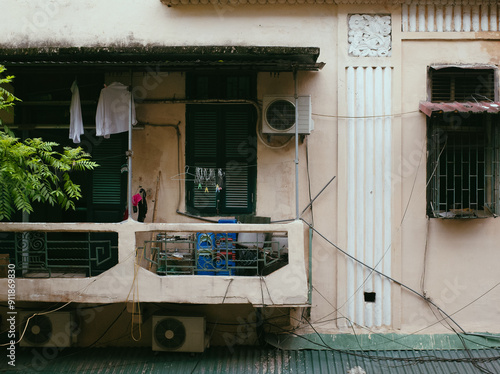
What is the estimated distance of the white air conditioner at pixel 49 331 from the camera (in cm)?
634

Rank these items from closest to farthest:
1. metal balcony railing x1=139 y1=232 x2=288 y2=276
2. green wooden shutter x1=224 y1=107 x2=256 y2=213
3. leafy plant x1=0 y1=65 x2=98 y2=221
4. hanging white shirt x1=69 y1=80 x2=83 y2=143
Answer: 1. leafy plant x1=0 y1=65 x2=98 y2=221
2. metal balcony railing x1=139 y1=232 x2=288 y2=276
3. hanging white shirt x1=69 y1=80 x2=83 y2=143
4. green wooden shutter x1=224 y1=107 x2=256 y2=213

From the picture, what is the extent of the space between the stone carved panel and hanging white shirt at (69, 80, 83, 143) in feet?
13.2

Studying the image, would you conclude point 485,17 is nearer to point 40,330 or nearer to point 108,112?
point 108,112

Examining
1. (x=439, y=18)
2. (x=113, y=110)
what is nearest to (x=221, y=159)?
(x=113, y=110)

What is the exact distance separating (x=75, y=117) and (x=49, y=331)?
311 centimetres

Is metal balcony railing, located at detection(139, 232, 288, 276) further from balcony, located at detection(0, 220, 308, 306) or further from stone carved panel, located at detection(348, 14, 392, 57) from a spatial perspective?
stone carved panel, located at detection(348, 14, 392, 57)

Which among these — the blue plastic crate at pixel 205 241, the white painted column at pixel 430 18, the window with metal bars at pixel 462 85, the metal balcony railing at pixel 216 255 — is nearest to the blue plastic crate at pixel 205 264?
the metal balcony railing at pixel 216 255

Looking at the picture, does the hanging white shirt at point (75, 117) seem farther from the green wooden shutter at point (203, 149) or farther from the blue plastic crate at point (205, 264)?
the blue plastic crate at point (205, 264)

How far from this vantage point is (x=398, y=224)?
21.0 feet

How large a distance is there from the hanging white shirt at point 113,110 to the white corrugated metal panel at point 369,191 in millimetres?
3235

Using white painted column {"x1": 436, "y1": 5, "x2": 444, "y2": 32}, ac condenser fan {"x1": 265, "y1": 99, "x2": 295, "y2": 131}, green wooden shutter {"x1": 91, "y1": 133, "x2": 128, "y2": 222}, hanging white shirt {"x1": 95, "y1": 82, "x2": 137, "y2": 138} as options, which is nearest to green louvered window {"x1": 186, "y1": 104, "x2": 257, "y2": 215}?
ac condenser fan {"x1": 265, "y1": 99, "x2": 295, "y2": 131}

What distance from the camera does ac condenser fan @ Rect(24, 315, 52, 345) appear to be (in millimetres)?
6332

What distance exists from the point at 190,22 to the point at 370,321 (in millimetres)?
5140

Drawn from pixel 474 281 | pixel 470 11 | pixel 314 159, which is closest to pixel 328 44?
pixel 314 159
